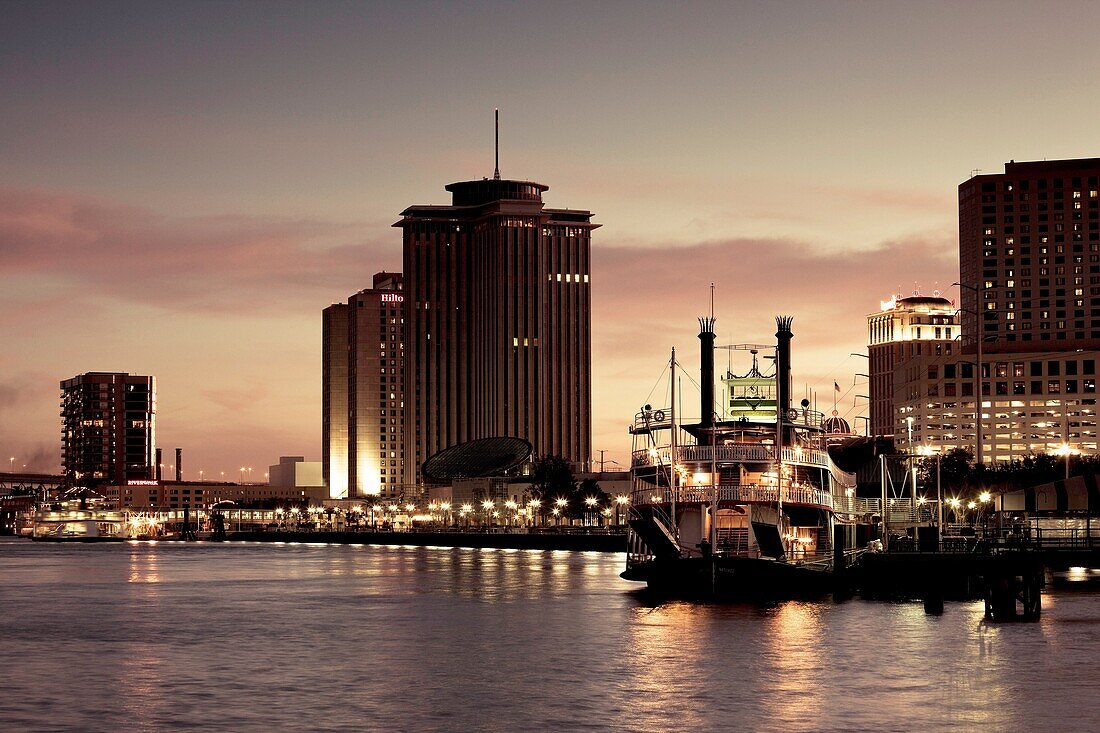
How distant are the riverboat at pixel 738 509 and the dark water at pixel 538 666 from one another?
102 inches

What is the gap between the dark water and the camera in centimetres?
5247

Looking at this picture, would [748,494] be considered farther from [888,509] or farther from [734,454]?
[888,509]

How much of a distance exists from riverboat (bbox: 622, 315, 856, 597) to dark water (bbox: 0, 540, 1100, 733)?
A: 260 cm

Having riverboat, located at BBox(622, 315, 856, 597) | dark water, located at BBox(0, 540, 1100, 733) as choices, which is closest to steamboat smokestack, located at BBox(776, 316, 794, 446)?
riverboat, located at BBox(622, 315, 856, 597)

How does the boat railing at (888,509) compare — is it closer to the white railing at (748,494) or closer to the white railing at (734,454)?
the white railing at (734,454)

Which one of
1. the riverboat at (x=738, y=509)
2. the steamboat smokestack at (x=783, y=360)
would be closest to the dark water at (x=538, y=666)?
the riverboat at (x=738, y=509)

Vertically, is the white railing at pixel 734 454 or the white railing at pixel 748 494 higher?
the white railing at pixel 734 454

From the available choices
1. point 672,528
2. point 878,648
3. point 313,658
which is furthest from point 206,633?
point 878,648

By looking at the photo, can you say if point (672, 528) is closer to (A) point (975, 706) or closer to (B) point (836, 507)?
(B) point (836, 507)

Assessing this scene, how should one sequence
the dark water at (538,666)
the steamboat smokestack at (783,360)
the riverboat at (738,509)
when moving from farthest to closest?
the steamboat smokestack at (783,360)
the riverboat at (738,509)
the dark water at (538,666)

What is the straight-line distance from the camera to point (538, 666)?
66875 mm

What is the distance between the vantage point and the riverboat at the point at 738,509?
9362 centimetres

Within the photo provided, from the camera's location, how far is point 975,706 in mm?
53844

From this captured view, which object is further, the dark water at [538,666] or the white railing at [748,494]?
the white railing at [748,494]
